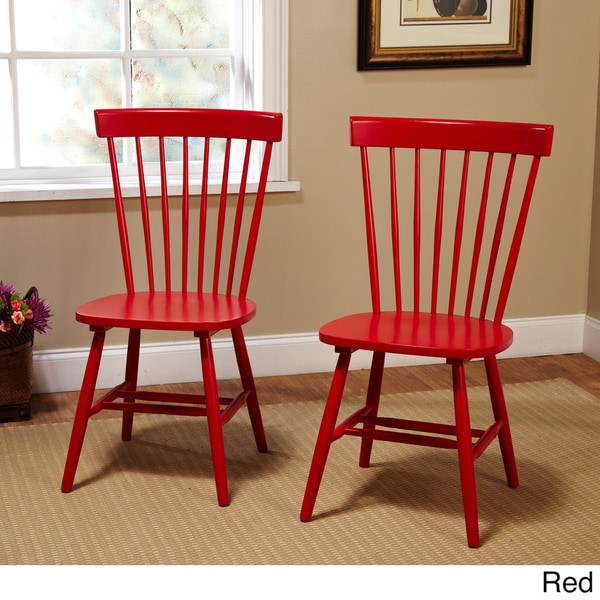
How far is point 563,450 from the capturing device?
2758mm

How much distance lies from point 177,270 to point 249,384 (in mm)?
735

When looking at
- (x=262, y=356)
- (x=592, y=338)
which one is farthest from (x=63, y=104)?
(x=592, y=338)

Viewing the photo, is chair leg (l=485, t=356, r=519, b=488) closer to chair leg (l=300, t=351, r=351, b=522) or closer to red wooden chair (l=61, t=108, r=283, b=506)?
chair leg (l=300, t=351, r=351, b=522)

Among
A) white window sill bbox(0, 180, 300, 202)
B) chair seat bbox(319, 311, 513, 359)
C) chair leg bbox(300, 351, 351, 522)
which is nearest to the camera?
chair seat bbox(319, 311, 513, 359)

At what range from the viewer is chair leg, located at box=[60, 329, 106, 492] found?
95.2 inches

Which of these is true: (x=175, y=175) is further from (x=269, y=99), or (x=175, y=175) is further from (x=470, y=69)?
(x=470, y=69)

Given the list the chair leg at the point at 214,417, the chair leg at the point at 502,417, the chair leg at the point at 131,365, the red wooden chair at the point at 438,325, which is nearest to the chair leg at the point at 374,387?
the red wooden chair at the point at 438,325

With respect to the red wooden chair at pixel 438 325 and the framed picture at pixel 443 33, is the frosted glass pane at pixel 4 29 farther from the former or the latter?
the red wooden chair at pixel 438 325

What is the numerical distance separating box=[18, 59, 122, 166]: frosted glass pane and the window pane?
0.26 ft

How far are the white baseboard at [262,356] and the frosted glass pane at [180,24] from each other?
1010 mm

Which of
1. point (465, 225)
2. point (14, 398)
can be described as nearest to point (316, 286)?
point (465, 225)

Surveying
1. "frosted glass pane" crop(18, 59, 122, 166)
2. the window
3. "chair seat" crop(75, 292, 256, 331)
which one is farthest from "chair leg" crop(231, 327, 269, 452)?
"frosted glass pane" crop(18, 59, 122, 166)

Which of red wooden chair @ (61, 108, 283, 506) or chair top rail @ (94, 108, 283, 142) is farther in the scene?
chair top rail @ (94, 108, 283, 142)

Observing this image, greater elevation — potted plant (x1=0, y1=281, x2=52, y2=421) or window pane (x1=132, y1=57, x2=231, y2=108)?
window pane (x1=132, y1=57, x2=231, y2=108)
